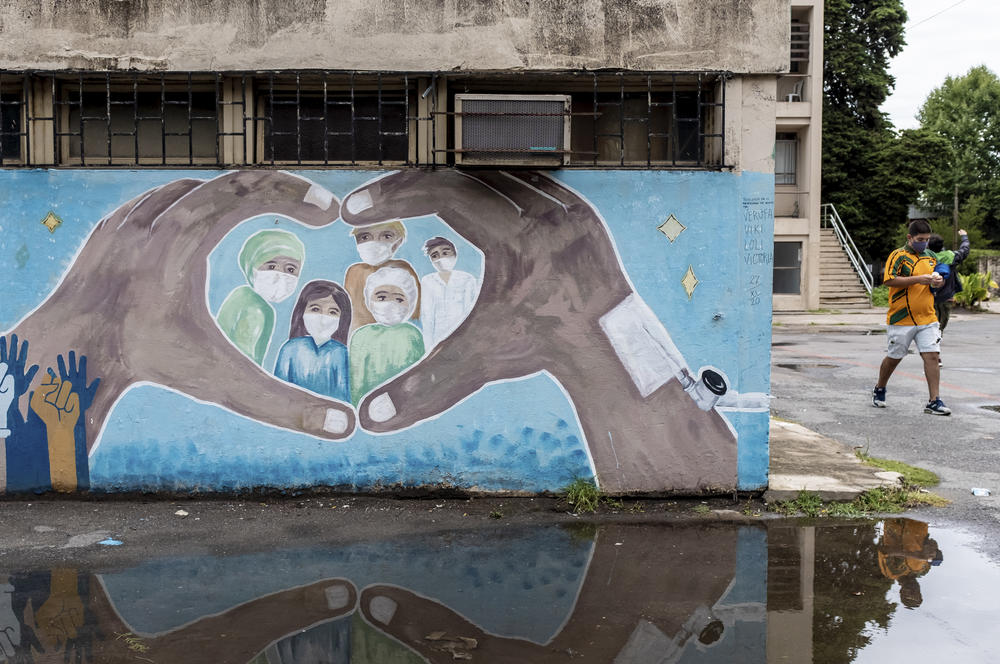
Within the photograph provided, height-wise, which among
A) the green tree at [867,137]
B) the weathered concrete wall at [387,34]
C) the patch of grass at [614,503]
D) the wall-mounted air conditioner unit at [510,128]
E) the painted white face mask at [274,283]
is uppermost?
the green tree at [867,137]

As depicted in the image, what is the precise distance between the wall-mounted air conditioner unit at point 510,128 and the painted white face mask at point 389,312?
1.06m

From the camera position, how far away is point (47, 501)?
6258 mm

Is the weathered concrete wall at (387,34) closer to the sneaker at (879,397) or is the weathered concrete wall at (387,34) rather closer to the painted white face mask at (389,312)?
the painted white face mask at (389,312)

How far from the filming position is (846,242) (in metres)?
33.6

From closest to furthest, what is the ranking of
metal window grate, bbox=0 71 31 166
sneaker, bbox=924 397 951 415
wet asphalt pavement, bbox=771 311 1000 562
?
metal window grate, bbox=0 71 31 166 → wet asphalt pavement, bbox=771 311 1000 562 → sneaker, bbox=924 397 951 415

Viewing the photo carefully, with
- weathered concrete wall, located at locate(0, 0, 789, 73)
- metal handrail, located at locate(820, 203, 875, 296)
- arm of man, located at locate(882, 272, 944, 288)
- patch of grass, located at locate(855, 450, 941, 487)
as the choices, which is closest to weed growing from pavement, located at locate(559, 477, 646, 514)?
patch of grass, located at locate(855, 450, 941, 487)

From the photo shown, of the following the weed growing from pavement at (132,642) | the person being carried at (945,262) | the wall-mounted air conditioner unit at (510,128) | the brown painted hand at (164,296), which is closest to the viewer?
the weed growing from pavement at (132,642)

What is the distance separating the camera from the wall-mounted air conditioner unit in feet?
19.6

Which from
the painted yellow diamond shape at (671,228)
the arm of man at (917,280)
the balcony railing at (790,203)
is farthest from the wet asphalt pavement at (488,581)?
the balcony railing at (790,203)

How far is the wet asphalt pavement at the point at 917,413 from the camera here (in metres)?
6.47

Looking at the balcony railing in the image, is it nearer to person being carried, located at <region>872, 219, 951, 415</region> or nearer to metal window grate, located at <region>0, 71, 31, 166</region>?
person being carried, located at <region>872, 219, 951, 415</region>

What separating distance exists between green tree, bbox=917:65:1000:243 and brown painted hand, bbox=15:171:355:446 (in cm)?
5189

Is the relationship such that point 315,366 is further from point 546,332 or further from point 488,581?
point 488,581

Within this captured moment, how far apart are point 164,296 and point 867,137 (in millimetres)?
32782
